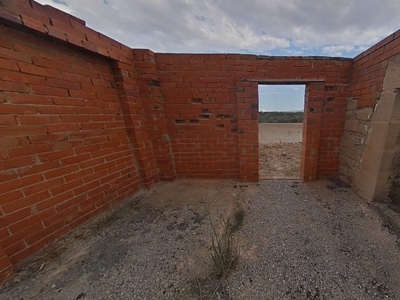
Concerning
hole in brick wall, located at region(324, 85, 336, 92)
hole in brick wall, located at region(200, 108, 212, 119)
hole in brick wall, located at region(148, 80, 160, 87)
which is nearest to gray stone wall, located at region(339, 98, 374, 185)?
hole in brick wall, located at region(324, 85, 336, 92)

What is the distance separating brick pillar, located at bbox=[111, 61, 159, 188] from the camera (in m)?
2.65

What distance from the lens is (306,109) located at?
2.99m

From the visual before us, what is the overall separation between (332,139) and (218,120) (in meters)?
2.37

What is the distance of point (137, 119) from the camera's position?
2.91m

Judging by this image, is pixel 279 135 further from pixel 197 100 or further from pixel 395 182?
pixel 197 100

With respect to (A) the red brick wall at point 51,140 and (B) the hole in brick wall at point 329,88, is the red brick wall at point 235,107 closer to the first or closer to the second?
(B) the hole in brick wall at point 329,88

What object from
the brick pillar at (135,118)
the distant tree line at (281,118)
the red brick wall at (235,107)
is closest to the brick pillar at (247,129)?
the red brick wall at (235,107)

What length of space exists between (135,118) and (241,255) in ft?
8.82

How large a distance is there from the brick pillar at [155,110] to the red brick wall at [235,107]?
4.5 inches

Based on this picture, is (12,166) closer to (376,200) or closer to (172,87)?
(172,87)

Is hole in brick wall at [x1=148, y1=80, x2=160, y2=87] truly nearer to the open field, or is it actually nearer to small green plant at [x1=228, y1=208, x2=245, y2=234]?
small green plant at [x1=228, y1=208, x2=245, y2=234]

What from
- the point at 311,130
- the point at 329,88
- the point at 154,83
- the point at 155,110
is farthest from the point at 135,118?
the point at 329,88

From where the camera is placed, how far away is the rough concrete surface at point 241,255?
134 cm

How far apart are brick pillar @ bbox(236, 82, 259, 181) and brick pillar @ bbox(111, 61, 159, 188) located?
1897mm
